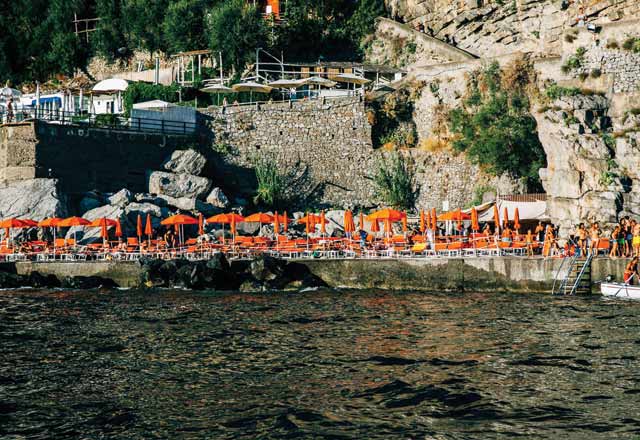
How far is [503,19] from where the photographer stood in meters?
49.8

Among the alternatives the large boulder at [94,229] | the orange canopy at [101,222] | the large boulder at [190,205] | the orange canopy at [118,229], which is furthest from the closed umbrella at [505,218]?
the large boulder at [94,229]

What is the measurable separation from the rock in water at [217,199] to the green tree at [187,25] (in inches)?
596

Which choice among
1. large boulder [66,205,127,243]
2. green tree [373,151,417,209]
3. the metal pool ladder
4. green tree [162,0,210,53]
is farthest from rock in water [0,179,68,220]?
the metal pool ladder

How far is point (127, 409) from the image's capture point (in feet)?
52.2

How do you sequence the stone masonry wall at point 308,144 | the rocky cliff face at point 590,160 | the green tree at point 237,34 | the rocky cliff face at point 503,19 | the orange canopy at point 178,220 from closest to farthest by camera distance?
the rocky cliff face at point 590,160, the orange canopy at point 178,220, the rocky cliff face at point 503,19, the stone masonry wall at point 308,144, the green tree at point 237,34

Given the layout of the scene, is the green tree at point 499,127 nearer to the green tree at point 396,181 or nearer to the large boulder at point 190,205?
the green tree at point 396,181

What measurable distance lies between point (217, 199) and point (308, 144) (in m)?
6.12

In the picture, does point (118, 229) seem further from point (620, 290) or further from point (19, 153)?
point (620, 290)

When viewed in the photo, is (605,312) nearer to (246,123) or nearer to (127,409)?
(127,409)

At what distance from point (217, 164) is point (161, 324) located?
2291 cm

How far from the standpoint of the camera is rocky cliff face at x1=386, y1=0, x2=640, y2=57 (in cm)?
4562

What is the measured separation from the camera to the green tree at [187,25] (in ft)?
184

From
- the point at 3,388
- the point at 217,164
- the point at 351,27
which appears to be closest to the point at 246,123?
the point at 217,164

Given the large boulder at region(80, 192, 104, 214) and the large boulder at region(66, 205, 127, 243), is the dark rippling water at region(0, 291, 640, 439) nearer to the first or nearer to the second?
the large boulder at region(66, 205, 127, 243)
